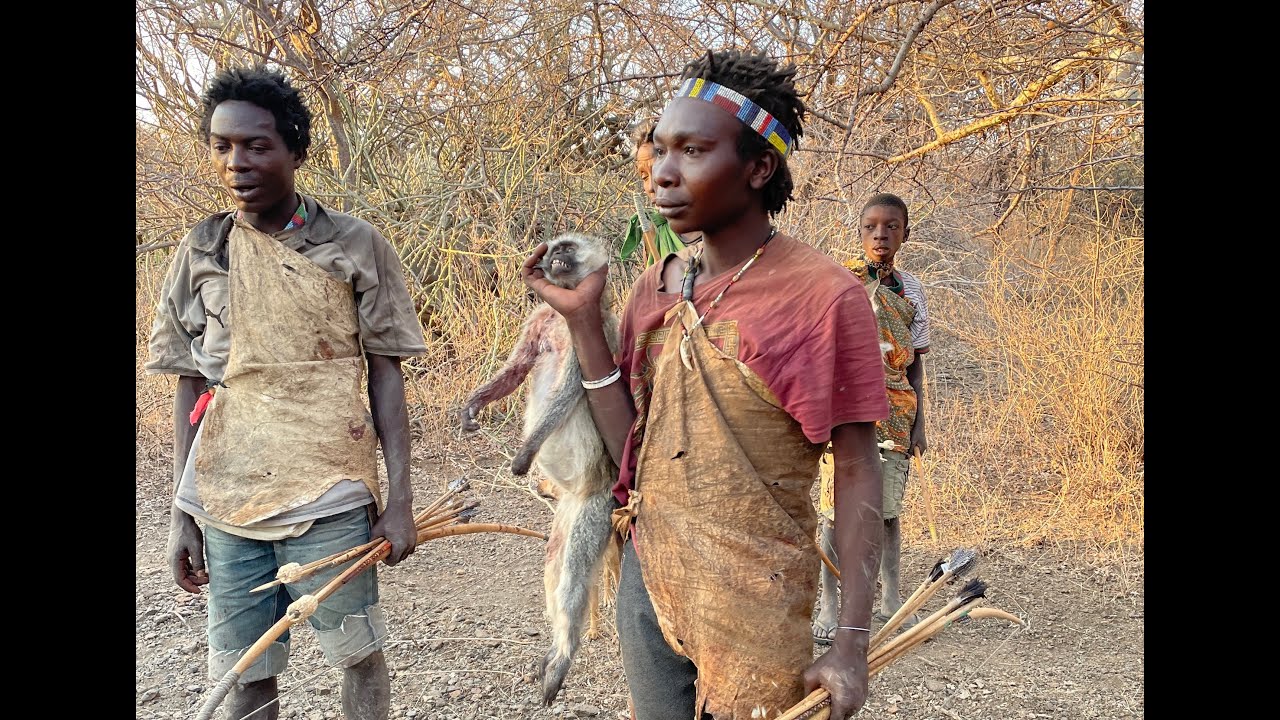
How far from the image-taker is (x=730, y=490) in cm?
167

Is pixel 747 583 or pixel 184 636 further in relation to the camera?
pixel 184 636

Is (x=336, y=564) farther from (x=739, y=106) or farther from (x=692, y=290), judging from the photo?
(x=739, y=106)

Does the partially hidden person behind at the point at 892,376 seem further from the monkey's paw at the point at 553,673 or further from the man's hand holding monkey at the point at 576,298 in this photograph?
the man's hand holding monkey at the point at 576,298

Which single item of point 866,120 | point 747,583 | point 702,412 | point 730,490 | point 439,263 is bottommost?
point 747,583

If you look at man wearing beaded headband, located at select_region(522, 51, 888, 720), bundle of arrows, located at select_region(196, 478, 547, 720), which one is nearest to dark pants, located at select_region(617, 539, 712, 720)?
man wearing beaded headband, located at select_region(522, 51, 888, 720)

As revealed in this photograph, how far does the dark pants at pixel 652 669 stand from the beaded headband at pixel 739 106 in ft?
3.17

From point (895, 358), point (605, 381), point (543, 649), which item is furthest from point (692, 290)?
point (543, 649)

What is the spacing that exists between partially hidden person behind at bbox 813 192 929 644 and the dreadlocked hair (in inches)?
83.2

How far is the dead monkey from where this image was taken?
2350 millimetres

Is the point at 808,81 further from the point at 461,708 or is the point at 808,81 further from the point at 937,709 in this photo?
the point at 461,708

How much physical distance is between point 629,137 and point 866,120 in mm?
2171

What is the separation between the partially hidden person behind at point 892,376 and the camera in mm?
3777

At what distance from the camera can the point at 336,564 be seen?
2250 mm

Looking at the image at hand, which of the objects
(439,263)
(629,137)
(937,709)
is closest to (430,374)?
(439,263)
